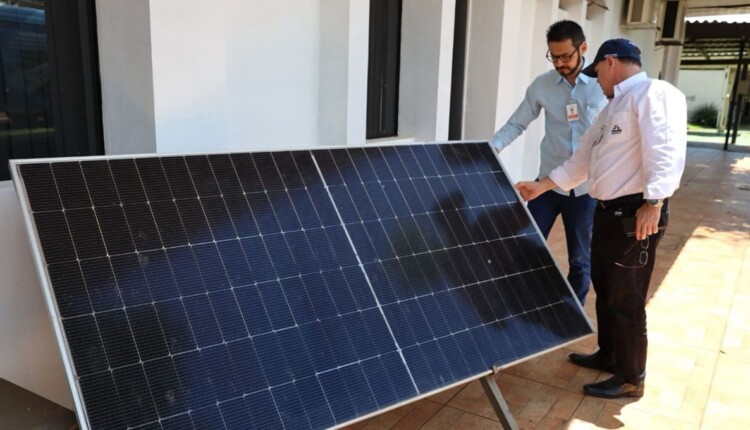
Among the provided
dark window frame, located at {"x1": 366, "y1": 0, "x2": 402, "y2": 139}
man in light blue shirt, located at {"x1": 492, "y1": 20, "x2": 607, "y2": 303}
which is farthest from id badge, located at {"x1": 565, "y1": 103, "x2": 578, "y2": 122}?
dark window frame, located at {"x1": 366, "y1": 0, "x2": 402, "y2": 139}

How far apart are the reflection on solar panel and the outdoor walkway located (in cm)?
60

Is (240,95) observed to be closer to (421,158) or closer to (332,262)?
(421,158)

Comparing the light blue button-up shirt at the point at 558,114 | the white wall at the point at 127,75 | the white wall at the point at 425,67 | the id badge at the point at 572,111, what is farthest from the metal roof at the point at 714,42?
the white wall at the point at 127,75

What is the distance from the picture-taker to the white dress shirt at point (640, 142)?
338 cm

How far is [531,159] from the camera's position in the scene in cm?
924

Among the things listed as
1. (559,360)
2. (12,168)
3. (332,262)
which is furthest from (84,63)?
(559,360)

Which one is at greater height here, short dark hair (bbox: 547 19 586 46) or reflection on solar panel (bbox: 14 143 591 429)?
short dark hair (bbox: 547 19 586 46)

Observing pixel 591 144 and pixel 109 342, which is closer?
pixel 109 342

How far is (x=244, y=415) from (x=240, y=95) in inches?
100

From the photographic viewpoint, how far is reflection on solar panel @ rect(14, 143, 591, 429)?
7.48 ft

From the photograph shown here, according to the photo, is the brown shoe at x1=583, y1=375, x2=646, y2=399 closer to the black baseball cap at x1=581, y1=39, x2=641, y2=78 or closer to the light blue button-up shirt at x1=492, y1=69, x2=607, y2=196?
the light blue button-up shirt at x1=492, y1=69, x2=607, y2=196

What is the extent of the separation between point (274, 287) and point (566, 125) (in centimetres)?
258

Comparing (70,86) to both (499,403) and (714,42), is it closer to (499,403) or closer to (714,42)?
(499,403)

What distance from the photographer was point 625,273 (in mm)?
3713
